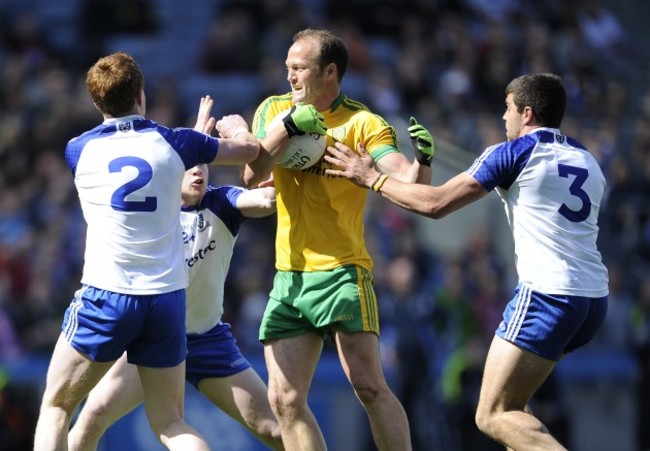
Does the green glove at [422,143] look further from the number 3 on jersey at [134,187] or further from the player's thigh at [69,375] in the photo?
the player's thigh at [69,375]

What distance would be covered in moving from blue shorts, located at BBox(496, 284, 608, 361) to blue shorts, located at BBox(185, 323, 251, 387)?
1780mm

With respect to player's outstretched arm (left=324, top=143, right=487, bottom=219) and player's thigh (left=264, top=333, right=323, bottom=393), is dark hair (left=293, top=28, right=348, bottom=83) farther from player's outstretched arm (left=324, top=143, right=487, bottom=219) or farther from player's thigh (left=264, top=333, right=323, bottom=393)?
player's thigh (left=264, top=333, right=323, bottom=393)

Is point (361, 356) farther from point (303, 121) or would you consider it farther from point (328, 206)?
point (303, 121)

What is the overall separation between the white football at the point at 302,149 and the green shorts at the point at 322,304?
0.65 meters

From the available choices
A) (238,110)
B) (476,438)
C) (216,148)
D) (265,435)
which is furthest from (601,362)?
(216,148)

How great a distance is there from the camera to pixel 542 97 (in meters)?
7.34

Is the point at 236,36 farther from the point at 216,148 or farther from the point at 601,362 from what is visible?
the point at 216,148

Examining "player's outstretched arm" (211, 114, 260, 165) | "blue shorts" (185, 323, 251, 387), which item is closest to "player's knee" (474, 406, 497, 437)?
"blue shorts" (185, 323, 251, 387)

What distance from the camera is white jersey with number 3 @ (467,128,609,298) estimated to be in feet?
23.6

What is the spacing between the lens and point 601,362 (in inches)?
547

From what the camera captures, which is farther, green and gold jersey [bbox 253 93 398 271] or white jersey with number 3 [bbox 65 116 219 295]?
green and gold jersey [bbox 253 93 398 271]

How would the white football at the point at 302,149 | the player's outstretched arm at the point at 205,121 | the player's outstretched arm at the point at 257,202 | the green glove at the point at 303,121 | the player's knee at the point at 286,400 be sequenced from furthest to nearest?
the player's outstretched arm at the point at 257,202 → the player's outstretched arm at the point at 205,121 → the player's knee at the point at 286,400 → the white football at the point at 302,149 → the green glove at the point at 303,121

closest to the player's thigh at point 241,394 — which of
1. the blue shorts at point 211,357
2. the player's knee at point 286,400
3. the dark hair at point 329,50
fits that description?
the blue shorts at point 211,357

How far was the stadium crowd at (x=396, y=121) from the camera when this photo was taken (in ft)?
44.2
